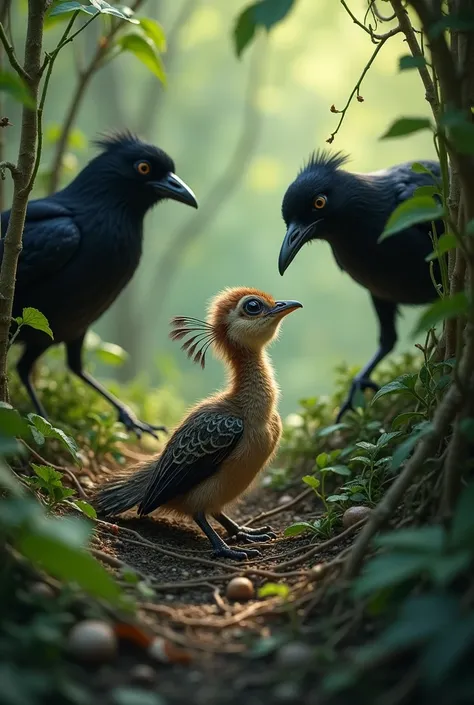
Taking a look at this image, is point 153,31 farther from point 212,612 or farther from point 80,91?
point 212,612

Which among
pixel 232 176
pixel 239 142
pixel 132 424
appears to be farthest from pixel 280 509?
pixel 239 142

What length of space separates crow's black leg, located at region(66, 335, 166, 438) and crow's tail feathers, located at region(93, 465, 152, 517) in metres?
1.02

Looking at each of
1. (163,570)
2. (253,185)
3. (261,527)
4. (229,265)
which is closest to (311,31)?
(253,185)

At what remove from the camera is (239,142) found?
1116cm

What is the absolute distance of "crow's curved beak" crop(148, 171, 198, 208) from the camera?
4273 mm

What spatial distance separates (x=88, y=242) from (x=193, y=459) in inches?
57.7

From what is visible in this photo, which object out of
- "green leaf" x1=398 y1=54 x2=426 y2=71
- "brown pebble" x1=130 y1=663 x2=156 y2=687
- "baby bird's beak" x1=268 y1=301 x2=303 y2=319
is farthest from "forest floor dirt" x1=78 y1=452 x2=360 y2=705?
"green leaf" x1=398 y1=54 x2=426 y2=71

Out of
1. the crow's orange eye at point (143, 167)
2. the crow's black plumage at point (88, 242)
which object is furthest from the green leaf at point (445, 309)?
the crow's orange eye at point (143, 167)

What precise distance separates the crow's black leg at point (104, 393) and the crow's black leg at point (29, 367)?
345mm

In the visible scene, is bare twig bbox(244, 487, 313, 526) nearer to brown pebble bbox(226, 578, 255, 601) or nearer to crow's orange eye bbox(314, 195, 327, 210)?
brown pebble bbox(226, 578, 255, 601)

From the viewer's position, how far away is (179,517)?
335 centimetres

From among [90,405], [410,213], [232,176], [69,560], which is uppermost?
[232,176]

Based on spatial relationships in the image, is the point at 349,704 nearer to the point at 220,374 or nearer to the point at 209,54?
the point at 209,54

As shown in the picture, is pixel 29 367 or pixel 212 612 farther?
pixel 29 367
